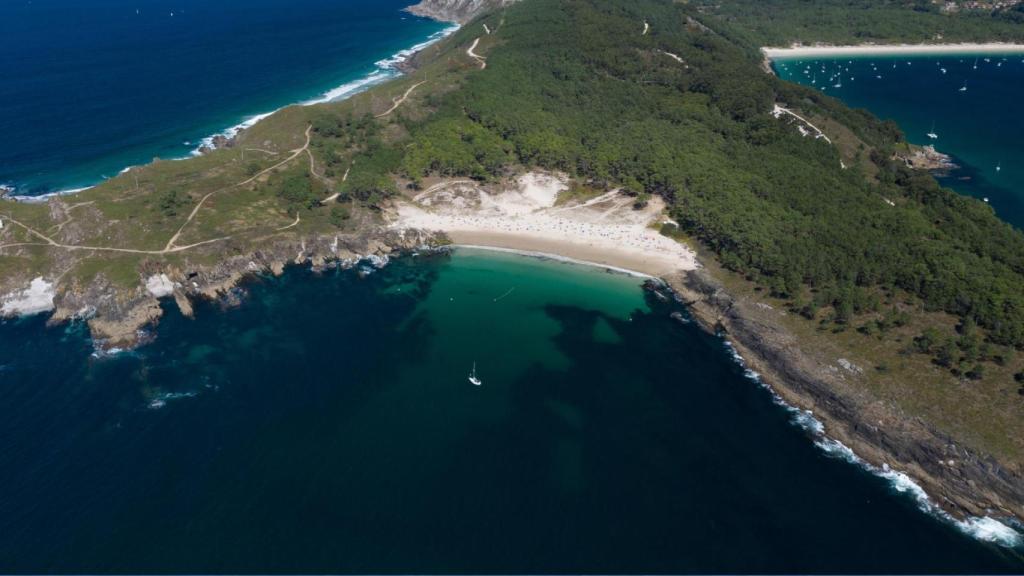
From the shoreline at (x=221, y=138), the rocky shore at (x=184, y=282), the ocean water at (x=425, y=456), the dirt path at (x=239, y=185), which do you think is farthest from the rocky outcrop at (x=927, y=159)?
the shoreline at (x=221, y=138)

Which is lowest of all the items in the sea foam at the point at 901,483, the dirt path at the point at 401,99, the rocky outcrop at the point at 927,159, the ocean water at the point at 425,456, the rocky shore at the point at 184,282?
the sea foam at the point at 901,483

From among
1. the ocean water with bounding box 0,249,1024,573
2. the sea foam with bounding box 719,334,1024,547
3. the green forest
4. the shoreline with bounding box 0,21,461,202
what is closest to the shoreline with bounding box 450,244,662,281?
the ocean water with bounding box 0,249,1024,573

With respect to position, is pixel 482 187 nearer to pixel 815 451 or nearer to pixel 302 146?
pixel 302 146

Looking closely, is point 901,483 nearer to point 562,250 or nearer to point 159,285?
point 562,250

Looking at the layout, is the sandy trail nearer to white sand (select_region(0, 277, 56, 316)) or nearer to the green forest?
the green forest

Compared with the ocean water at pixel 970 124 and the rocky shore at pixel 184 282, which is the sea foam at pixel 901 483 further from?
the ocean water at pixel 970 124

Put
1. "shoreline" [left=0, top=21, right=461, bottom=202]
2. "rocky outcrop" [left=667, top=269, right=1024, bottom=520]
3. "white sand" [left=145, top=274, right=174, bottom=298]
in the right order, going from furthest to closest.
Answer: "shoreline" [left=0, top=21, right=461, bottom=202]
"white sand" [left=145, top=274, right=174, bottom=298]
"rocky outcrop" [left=667, top=269, right=1024, bottom=520]

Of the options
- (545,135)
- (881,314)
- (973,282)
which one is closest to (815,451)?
(881,314)
